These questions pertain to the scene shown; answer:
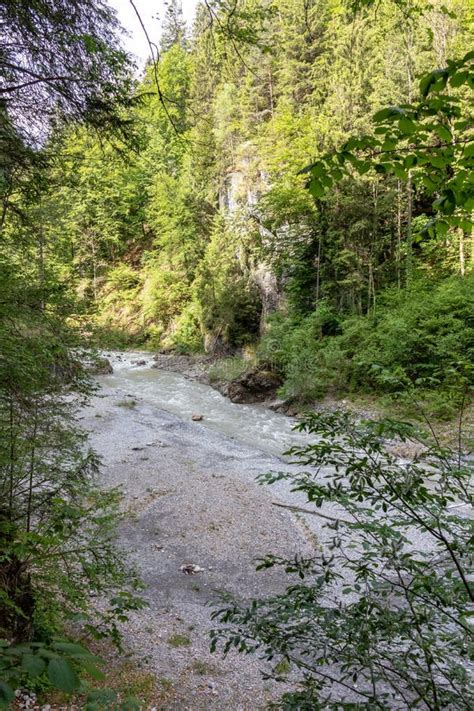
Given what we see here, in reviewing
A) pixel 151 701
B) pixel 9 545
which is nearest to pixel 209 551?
pixel 151 701

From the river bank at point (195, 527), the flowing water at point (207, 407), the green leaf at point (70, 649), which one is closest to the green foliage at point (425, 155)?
the green leaf at point (70, 649)

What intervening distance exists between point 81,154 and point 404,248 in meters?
14.0

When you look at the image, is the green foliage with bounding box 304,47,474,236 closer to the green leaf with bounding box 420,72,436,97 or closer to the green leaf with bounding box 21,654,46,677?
the green leaf with bounding box 420,72,436,97

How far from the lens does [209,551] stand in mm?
6082

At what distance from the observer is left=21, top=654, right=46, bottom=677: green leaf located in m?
0.76

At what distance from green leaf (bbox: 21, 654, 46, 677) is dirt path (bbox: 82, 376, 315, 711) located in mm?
1609

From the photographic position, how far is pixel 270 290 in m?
20.1

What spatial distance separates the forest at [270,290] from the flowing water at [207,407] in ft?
5.26

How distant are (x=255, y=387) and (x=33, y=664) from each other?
14.6 metres

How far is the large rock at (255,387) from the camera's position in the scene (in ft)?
50.0

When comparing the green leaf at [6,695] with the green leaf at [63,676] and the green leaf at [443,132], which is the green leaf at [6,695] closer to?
the green leaf at [63,676]

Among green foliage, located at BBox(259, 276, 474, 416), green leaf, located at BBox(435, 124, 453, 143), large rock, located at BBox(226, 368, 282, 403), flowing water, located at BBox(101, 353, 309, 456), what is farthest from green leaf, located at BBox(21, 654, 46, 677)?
large rock, located at BBox(226, 368, 282, 403)

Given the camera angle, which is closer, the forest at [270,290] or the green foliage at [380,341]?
the forest at [270,290]

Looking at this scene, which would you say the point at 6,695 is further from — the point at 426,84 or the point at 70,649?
the point at 426,84
